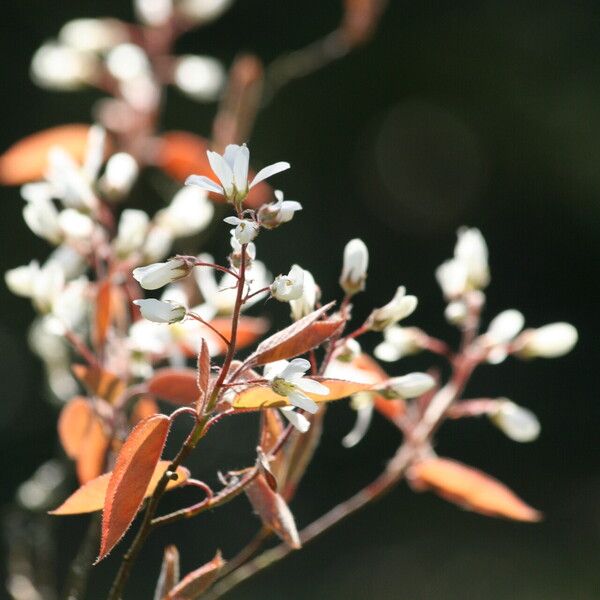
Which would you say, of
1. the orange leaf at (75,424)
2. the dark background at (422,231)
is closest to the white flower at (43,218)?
the orange leaf at (75,424)

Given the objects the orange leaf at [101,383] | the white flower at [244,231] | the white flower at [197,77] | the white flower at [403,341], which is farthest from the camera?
the white flower at [197,77]

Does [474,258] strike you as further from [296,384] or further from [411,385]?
[296,384]

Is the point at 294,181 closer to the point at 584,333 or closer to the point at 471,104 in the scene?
the point at 471,104

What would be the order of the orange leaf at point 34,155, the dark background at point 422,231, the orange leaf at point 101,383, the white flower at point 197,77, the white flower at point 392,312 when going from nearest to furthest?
the white flower at point 392,312 < the orange leaf at point 101,383 < the orange leaf at point 34,155 < the white flower at point 197,77 < the dark background at point 422,231

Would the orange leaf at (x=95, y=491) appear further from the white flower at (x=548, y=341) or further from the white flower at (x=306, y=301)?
the white flower at (x=548, y=341)

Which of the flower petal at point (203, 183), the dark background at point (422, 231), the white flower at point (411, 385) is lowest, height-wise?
the dark background at point (422, 231)

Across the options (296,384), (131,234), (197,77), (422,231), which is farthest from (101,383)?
(422,231)
